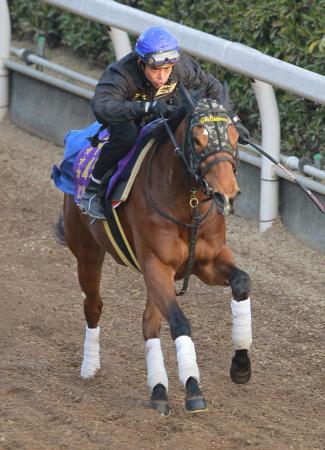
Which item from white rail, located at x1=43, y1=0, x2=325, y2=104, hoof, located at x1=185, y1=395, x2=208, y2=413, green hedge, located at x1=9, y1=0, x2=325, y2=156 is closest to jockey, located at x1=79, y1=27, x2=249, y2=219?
hoof, located at x1=185, y1=395, x2=208, y2=413

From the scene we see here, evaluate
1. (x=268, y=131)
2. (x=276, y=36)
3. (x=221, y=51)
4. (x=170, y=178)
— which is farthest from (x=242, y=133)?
(x=276, y=36)

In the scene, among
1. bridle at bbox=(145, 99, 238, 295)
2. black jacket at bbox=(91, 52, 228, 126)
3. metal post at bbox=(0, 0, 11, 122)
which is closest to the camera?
bridle at bbox=(145, 99, 238, 295)

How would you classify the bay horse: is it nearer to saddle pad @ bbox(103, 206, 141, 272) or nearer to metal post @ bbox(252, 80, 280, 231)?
saddle pad @ bbox(103, 206, 141, 272)

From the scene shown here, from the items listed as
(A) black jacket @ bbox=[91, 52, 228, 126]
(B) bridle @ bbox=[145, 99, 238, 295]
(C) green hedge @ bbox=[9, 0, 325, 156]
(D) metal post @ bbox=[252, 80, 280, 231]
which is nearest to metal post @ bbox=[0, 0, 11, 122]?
(C) green hedge @ bbox=[9, 0, 325, 156]

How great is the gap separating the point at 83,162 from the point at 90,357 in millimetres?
1275

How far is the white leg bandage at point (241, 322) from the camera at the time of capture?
6406 millimetres

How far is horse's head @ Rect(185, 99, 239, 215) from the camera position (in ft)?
18.7

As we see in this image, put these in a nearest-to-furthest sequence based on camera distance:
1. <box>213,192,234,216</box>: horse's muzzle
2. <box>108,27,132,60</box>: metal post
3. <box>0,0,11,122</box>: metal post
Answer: <box>213,192,234,216</box>: horse's muzzle → <box>108,27,132,60</box>: metal post → <box>0,0,11,122</box>: metal post

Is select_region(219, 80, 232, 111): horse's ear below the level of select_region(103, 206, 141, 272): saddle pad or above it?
above

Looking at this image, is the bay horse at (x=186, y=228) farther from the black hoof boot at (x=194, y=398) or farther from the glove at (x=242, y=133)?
the glove at (x=242, y=133)

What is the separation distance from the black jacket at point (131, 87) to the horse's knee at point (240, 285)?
1.03 metres

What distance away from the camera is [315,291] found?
856cm

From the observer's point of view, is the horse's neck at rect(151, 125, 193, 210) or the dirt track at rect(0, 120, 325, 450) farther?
the dirt track at rect(0, 120, 325, 450)

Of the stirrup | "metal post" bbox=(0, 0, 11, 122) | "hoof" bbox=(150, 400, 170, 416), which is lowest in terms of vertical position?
"metal post" bbox=(0, 0, 11, 122)
